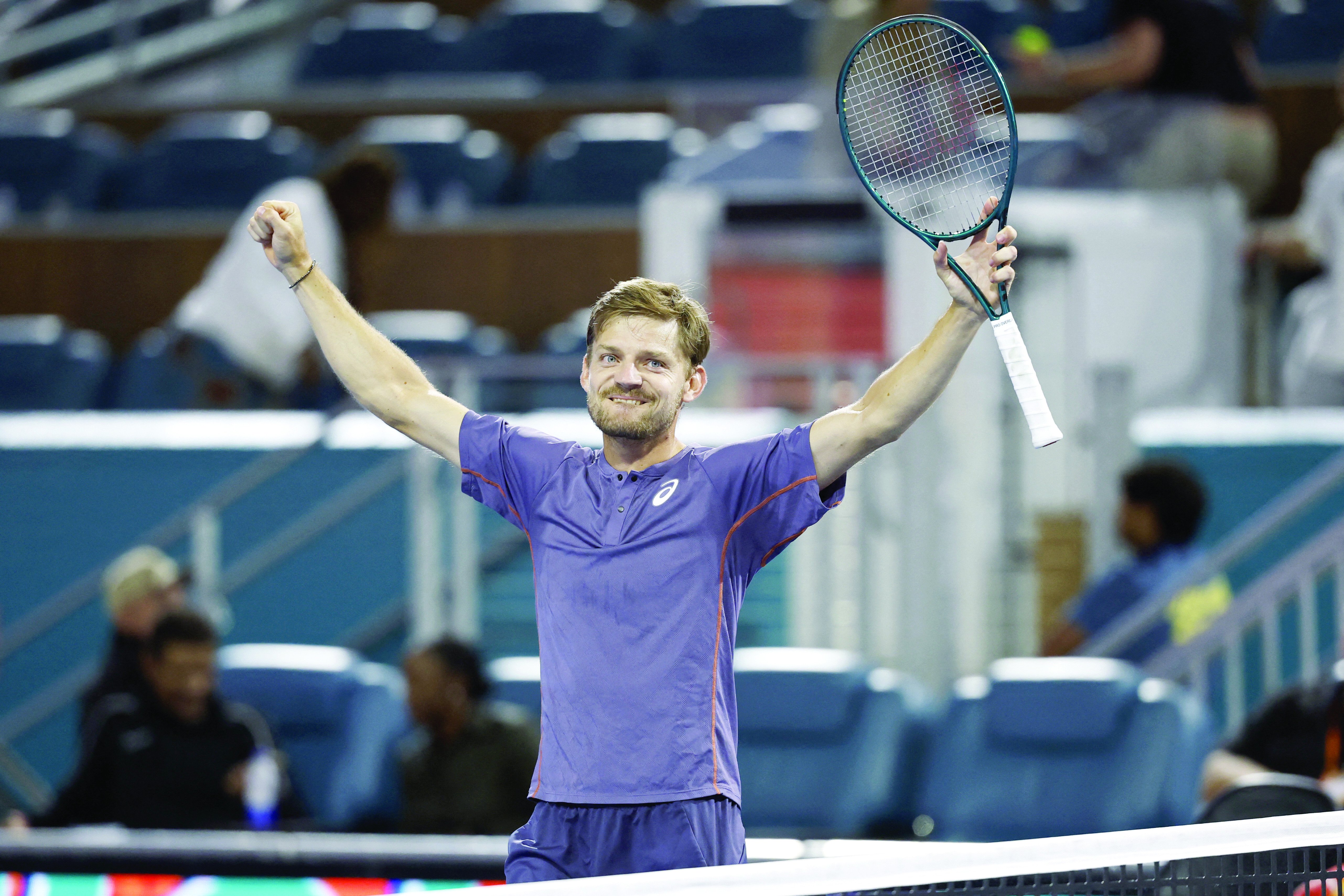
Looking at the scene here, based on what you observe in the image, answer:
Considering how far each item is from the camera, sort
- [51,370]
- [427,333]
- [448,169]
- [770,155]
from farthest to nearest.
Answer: [448,169]
[51,370]
[770,155]
[427,333]

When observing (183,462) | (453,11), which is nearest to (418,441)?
(183,462)

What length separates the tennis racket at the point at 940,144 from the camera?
97.3 inches

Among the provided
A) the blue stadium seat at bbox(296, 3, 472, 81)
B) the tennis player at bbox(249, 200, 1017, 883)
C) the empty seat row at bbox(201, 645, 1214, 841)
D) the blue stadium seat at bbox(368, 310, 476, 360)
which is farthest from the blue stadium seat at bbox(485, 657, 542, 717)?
the blue stadium seat at bbox(296, 3, 472, 81)

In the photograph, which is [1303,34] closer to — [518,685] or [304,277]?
[518,685]

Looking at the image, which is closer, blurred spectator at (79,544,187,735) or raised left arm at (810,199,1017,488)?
raised left arm at (810,199,1017,488)

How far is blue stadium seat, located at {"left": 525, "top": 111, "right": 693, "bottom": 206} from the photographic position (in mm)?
8445

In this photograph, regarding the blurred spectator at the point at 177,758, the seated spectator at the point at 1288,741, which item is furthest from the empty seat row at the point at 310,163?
the seated spectator at the point at 1288,741

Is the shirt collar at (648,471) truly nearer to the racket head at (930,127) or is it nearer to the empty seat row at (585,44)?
the racket head at (930,127)

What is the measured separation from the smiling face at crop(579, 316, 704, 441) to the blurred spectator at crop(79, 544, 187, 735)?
3.54 meters

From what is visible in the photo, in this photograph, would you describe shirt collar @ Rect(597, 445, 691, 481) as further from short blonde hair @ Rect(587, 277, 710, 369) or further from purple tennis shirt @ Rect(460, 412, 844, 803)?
short blonde hair @ Rect(587, 277, 710, 369)

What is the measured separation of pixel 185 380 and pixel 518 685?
93.6 inches

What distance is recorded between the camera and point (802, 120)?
7551 millimetres

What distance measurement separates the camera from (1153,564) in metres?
5.77

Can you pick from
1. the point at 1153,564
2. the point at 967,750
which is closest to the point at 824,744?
the point at 967,750
